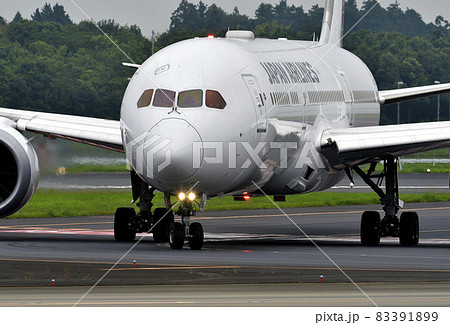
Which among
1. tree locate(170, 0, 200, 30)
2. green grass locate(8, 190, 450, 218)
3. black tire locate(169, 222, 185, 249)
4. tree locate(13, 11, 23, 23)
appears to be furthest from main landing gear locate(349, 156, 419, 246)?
tree locate(13, 11, 23, 23)

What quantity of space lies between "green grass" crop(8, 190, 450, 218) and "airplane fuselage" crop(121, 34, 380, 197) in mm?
12240

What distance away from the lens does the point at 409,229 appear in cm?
2866

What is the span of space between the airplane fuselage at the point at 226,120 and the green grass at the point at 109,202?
12.2m

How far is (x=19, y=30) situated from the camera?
222 feet

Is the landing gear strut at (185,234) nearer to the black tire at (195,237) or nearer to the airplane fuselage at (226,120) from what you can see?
the black tire at (195,237)

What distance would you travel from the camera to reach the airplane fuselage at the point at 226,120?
926 inches

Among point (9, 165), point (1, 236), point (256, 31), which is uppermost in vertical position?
point (256, 31)

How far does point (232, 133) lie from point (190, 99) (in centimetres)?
106

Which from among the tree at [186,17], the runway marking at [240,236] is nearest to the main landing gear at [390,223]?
the runway marking at [240,236]

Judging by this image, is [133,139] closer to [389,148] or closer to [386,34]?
[389,148]

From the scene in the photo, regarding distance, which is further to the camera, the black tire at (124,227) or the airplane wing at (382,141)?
the black tire at (124,227)

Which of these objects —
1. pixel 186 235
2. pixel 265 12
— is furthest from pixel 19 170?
pixel 265 12

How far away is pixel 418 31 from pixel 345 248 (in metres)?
83.8

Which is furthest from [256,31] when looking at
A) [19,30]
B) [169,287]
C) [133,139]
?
[169,287]
